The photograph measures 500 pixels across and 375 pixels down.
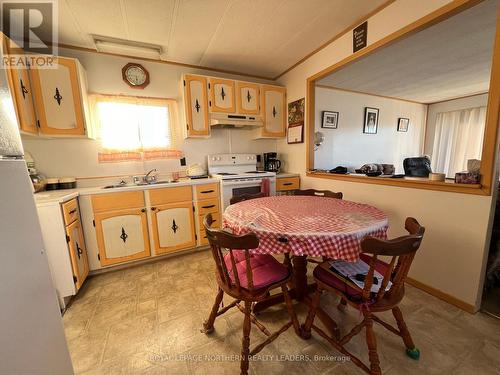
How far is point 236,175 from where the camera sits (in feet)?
9.30

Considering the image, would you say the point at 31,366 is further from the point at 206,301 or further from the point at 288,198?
A: the point at 288,198

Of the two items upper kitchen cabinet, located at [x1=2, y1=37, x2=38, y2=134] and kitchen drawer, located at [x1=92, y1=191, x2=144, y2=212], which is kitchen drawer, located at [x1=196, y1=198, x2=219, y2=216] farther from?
upper kitchen cabinet, located at [x1=2, y1=37, x2=38, y2=134]

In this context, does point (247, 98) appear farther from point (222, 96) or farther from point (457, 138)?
point (457, 138)

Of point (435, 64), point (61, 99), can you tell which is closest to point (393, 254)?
point (61, 99)

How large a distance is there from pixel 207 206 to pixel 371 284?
6.71 ft

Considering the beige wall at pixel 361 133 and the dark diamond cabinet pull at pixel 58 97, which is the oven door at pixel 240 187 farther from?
the dark diamond cabinet pull at pixel 58 97

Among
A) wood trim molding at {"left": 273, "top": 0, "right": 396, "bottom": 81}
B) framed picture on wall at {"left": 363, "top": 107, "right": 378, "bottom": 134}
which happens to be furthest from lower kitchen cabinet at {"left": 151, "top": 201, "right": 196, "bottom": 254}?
framed picture on wall at {"left": 363, "top": 107, "right": 378, "bottom": 134}

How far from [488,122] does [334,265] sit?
141 cm

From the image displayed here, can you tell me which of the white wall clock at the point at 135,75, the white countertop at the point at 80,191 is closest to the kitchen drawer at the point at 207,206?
the white countertop at the point at 80,191

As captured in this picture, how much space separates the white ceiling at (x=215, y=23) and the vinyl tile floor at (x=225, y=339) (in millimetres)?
2534

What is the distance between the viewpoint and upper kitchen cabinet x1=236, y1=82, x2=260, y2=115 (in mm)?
2938

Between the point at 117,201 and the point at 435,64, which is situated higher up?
the point at 435,64

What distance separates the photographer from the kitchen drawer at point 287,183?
3.09 meters

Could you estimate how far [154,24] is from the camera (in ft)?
6.59
